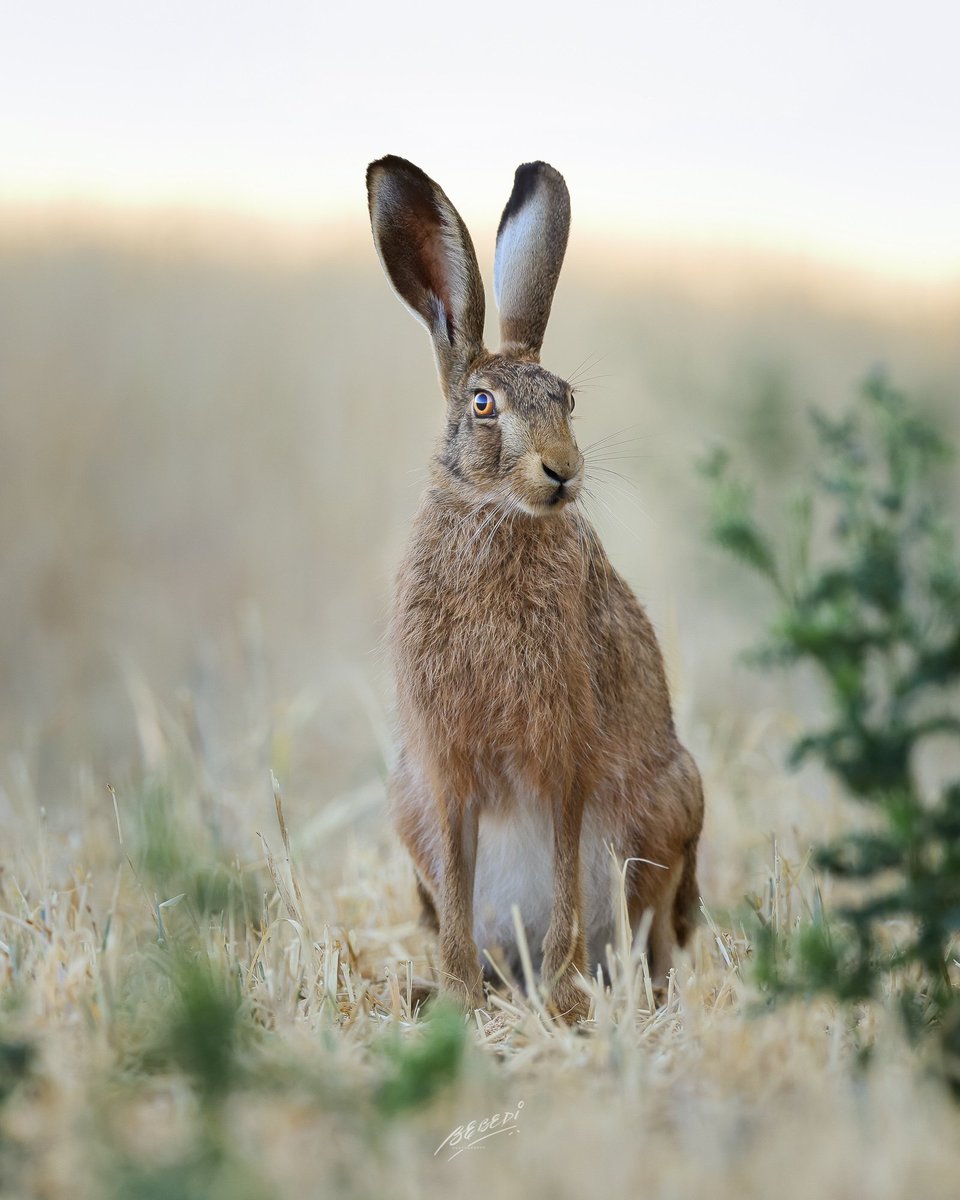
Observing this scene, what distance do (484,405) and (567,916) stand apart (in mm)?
1290

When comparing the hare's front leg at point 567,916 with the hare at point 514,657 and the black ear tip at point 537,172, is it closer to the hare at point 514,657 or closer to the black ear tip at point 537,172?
the hare at point 514,657

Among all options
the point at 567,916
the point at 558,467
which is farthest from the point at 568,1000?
the point at 558,467

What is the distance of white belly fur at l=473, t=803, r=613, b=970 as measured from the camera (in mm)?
3521

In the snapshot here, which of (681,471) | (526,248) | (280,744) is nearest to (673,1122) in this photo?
(526,248)

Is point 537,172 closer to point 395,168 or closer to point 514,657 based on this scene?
point 395,168

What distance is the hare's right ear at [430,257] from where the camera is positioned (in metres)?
3.35

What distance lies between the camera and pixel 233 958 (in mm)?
3049

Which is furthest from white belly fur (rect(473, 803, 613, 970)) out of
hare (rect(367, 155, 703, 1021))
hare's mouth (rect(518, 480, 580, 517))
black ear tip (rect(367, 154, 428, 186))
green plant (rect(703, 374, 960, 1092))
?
black ear tip (rect(367, 154, 428, 186))

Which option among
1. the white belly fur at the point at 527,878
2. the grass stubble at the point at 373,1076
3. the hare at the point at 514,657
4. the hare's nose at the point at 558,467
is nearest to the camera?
the grass stubble at the point at 373,1076

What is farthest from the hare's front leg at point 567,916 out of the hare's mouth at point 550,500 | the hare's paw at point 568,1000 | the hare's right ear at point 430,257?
the hare's right ear at point 430,257

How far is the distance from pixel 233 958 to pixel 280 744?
6.25ft

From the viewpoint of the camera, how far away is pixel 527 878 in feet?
11.8

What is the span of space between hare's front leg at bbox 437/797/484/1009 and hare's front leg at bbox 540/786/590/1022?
0.60 feet

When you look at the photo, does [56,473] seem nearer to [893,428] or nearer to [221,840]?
[221,840]
